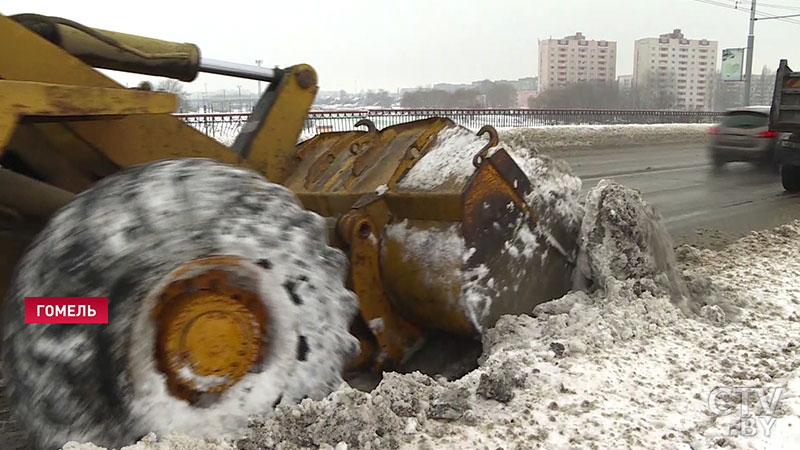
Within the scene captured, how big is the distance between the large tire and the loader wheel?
10935mm

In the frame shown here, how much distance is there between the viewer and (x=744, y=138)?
14.3 metres

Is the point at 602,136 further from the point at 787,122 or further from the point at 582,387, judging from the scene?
the point at 582,387

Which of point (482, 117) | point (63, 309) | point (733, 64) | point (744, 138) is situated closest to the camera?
point (63, 309)

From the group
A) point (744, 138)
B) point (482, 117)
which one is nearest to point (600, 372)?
point (744, 138)

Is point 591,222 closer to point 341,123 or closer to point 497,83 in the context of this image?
point 341,123

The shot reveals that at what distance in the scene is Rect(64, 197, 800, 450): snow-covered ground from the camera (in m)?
2.64

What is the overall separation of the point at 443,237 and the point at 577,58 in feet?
224

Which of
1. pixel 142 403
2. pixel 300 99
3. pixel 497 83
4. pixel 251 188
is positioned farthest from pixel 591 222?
pixel 497 83

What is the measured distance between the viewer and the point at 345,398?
106 inches

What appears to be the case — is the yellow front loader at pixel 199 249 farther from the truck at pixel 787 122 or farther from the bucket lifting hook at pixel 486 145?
the truck at pixel 787 122

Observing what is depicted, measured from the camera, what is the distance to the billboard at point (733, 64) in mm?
35969

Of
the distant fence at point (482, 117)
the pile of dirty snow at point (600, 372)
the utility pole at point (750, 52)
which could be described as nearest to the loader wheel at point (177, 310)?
the pile of dirty snow at point (600, 372)

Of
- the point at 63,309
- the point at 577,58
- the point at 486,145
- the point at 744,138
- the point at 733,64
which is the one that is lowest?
the point at 744,138

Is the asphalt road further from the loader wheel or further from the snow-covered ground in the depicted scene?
the loader wheel
